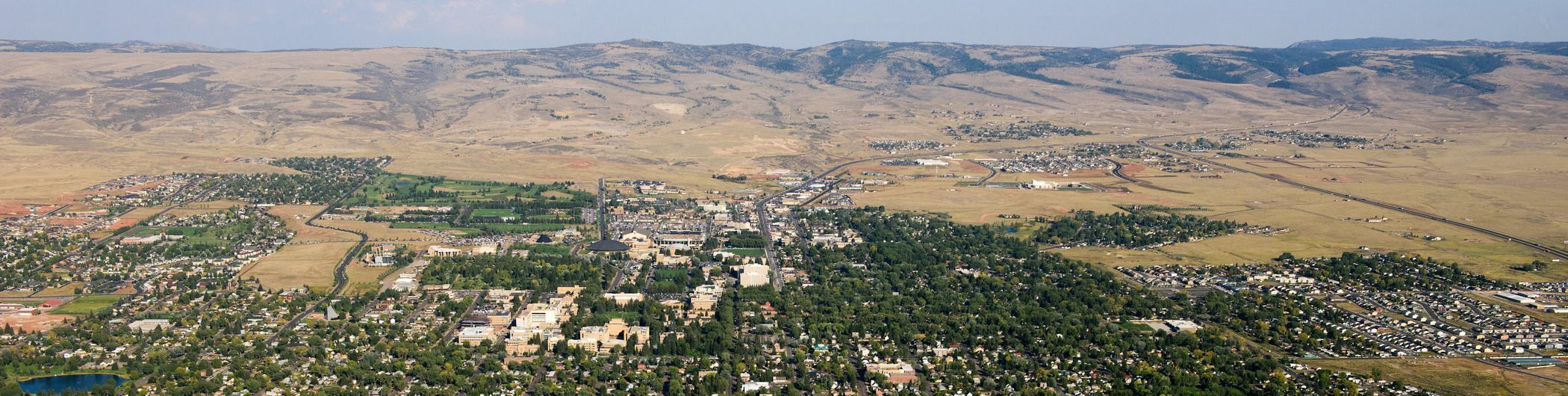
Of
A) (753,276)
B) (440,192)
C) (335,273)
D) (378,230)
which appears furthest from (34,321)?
(440,192)

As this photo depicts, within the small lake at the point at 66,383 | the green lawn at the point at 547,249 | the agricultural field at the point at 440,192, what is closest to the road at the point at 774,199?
the green lawn at the point at 547,249

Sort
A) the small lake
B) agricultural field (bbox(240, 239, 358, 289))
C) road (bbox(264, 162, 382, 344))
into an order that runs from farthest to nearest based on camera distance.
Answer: agricultural field (bbox(240, 239, 358, 289)) → road (bbox(264, 162, 382, 344)) → the small lake

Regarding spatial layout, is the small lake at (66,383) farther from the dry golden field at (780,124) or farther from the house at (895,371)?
the dry golden field at (780,124)

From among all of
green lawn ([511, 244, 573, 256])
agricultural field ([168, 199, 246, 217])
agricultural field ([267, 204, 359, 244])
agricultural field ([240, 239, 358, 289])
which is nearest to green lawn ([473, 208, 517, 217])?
agricultural field ([267, 204, 359, 244])

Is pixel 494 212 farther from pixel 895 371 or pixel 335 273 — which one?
pixel 895 371

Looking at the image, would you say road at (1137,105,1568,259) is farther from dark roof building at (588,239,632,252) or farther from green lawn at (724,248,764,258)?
dark roof building at (588,239,632,252)
